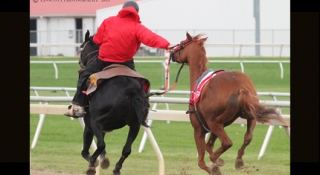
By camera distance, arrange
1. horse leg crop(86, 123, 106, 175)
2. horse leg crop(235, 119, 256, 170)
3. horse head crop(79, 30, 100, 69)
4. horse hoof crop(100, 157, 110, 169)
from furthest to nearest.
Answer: horse head crop(79, 30, 100, 69) → horse hoof crop(100, 157, 110, 169) → horse leg crop(86, 123, 106, 175) → horse leg crop(235, 119, 256, 170)

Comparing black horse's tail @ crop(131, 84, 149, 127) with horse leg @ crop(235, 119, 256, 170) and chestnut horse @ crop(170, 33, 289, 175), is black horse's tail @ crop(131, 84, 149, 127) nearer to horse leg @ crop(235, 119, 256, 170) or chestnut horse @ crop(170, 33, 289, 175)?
chestnut horse @ crop(170, 33, 289, 175)

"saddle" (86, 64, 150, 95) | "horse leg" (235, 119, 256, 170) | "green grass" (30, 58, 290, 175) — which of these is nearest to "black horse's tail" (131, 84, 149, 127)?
"saddle" (86, 64, 150, 95)

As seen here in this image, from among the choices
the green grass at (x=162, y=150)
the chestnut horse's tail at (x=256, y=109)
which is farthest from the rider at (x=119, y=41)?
the green grass at (x=162, y=150)

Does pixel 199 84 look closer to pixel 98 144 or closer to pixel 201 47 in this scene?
pixel 201 47

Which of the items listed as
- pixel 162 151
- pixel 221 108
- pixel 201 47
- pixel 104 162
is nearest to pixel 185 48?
pixel 201 47

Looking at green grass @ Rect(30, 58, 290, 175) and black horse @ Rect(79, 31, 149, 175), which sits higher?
black horse @ Rect(79, 31, 149, 175)

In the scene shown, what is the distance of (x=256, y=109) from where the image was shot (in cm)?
722

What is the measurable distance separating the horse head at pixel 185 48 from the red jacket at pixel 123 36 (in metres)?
0.34

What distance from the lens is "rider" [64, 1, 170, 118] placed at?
303 inches

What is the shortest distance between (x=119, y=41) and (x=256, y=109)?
1.64 metres

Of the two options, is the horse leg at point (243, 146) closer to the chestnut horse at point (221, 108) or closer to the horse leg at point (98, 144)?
the chestnut horse at point (221, 108)
